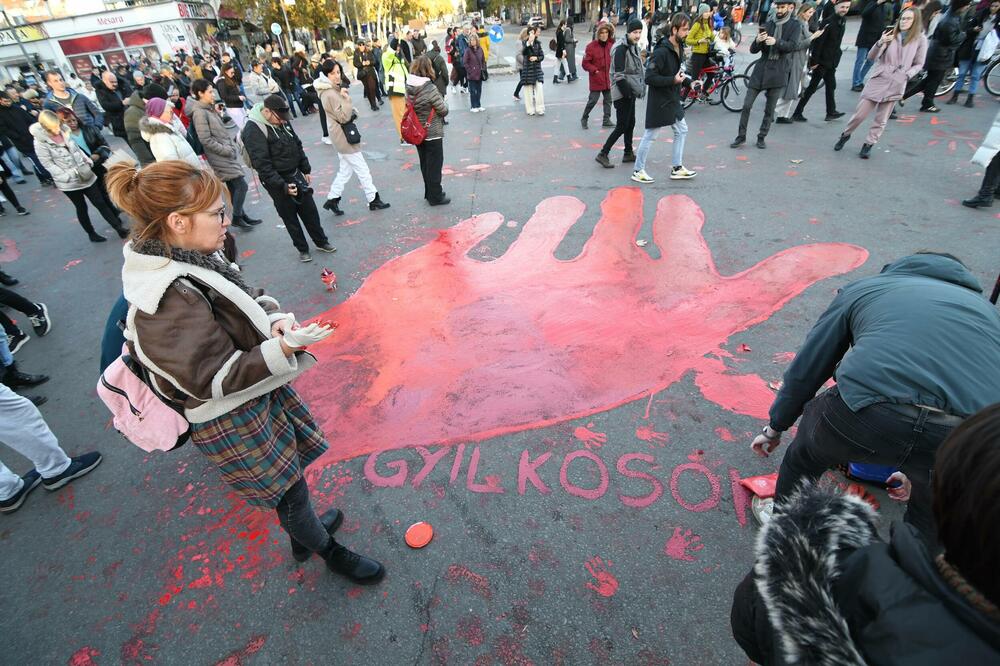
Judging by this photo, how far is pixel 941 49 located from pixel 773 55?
3341 mm

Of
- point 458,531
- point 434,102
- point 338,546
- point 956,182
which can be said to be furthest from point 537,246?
point 956,182

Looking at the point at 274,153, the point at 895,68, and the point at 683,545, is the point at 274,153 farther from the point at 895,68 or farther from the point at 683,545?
the point at 895,68

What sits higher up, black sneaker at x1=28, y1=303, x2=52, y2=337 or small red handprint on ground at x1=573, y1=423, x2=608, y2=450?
black sneaker at x1=28, y1=303, x2=52, y2=337

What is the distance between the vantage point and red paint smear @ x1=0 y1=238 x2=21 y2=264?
647 cm

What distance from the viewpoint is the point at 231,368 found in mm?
1562

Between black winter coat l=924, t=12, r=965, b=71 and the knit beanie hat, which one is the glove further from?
black winter coat l=924, t=12, r=965, b=71

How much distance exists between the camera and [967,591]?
2.70ft

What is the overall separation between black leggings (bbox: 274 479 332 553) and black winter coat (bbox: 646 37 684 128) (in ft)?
19.4

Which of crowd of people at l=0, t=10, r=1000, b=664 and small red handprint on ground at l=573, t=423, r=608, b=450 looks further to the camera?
small red handprint on ground at l=573, t=423, r=608, b=450

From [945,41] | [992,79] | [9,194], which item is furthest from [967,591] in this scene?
[992,79]

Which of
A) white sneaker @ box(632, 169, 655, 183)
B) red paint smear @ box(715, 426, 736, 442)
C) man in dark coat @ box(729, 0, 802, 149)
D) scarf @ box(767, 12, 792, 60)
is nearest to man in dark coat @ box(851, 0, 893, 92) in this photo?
man in dark coat @ box(729, 0, 802, 149)

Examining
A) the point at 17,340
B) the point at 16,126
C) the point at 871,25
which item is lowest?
the point at 17,340

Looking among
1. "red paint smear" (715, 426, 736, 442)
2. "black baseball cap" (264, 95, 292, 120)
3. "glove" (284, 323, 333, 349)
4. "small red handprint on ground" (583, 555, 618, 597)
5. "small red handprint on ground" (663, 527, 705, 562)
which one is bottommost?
"small red handprint on ground" (583, 555, 618, 597)

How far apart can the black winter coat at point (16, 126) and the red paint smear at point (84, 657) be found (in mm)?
10617
